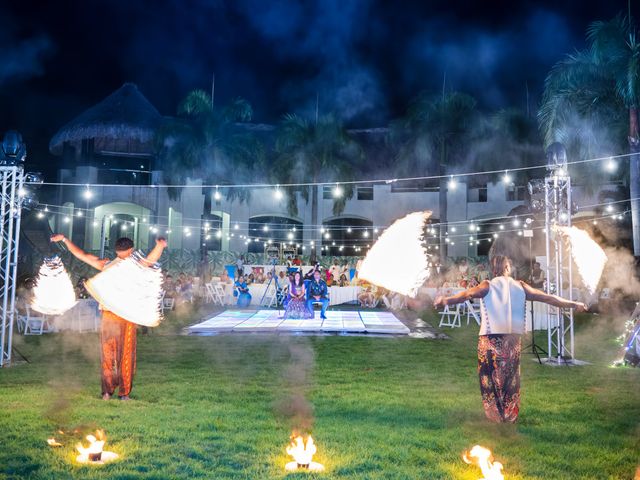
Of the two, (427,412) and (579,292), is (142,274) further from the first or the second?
(579,292)

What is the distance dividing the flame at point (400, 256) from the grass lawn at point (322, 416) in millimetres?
1520

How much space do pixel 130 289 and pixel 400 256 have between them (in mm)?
3193

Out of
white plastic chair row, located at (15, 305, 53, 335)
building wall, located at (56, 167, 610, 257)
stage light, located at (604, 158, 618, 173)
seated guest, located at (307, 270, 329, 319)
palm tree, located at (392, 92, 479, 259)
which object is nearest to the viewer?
white plastic chair row, located at (15, 305, 53, 335)

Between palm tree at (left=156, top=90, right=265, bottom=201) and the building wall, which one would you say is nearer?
palm tree at (left=156, top=90, right=265, bottom=201)

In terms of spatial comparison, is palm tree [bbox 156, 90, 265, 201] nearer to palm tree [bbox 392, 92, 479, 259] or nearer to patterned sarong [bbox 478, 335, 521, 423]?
palm tree [bbox 392, 92, 479, 259]

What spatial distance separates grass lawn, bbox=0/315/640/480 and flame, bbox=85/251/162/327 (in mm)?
1046

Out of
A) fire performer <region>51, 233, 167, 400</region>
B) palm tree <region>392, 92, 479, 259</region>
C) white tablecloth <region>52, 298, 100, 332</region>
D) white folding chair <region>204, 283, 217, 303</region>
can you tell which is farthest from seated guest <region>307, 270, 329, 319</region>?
palm tree <region>392, 92, 479, 259</region>

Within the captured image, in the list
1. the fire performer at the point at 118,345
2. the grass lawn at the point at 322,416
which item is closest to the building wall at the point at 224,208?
the grass lawn at the point at 322,416

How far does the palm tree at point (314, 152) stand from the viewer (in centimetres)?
2917

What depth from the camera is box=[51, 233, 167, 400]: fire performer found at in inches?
253

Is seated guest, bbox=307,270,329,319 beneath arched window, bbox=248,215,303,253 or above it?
beneath

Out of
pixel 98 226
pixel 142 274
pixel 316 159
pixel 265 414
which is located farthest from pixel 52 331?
pixel 316 159

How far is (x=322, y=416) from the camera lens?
19.4 feet

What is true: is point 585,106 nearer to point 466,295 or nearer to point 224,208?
point 466,295
